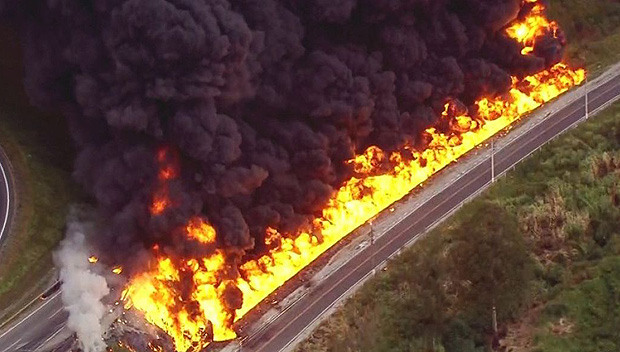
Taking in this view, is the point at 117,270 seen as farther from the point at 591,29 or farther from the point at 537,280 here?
the point at 591,29

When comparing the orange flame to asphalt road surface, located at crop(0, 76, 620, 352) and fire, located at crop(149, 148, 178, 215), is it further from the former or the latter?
asphalt road surface, located at crop(0, 76, 620, 352)

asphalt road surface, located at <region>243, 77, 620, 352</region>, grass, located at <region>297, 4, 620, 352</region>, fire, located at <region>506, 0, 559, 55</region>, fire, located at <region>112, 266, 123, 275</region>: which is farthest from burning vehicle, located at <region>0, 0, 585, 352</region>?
grass, located at <region>297, 4, 620, 352</region>


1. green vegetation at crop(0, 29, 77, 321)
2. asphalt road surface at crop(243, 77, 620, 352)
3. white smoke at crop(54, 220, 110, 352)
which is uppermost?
green vegetation at crop(0, 29, 77, 321)

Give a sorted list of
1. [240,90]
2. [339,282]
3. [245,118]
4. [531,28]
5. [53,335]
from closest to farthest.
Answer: [53,335] → [240,90] → [339,282] → [245,118] → [531,28]

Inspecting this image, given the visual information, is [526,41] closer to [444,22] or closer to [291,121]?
[444,22]

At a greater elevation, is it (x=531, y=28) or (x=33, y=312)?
(x=531, y=28)

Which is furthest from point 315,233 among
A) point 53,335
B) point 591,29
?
point 591,29
